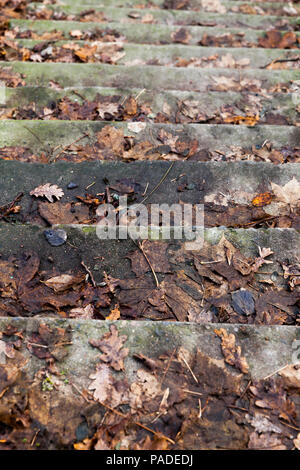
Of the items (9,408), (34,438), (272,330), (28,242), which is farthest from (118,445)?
(28,242)

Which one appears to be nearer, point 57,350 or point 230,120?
point 57,350

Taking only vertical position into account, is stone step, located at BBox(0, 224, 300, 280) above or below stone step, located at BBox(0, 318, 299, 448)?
above

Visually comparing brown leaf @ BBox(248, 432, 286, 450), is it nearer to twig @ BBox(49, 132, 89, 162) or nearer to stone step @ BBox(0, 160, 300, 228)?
stone step @ BBox(0, 160, 300, 228)

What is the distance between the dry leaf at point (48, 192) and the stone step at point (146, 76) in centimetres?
148

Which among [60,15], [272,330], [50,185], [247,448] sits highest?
[60,15]

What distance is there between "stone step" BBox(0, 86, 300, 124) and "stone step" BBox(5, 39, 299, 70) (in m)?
0.81

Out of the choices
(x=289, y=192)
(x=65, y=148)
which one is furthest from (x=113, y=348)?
(x=65, y=148)

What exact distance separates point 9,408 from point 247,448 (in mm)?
990

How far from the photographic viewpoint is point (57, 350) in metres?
1.75

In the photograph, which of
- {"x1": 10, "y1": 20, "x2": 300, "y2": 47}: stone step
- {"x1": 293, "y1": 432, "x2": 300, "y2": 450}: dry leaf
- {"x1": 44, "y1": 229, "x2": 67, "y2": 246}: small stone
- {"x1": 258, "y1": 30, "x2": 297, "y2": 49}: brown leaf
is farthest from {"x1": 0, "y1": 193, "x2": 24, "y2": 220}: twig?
{"x1": 258, "y1": 30, "x2": 297, "y2": 49}: brown leaf

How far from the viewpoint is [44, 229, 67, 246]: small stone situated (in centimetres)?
220
